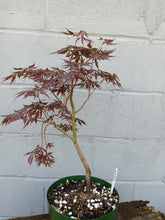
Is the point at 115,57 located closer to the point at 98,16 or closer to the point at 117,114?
the point at 98,16

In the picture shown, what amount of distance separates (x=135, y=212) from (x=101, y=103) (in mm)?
703

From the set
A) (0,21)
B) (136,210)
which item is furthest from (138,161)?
(0,21)

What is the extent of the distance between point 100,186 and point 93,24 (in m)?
0.93

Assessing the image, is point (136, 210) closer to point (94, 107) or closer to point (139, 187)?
point (139, 187)

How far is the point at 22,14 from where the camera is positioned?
1.31 metres

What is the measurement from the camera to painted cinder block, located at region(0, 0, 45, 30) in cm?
130

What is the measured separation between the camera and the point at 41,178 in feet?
5.19

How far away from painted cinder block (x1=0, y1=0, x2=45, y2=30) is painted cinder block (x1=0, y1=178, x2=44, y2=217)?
1008 millimetres

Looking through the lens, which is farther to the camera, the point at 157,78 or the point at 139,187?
the point at 139,187

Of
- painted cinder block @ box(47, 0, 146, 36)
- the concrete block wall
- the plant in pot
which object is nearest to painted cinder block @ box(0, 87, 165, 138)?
the concrete block wall

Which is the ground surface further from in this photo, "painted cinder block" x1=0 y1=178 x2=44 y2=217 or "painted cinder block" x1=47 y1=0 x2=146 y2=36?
"painted cinder block" x1=47 y1=0 x2=146 y2=36

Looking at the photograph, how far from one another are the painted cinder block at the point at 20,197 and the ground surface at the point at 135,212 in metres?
0.15

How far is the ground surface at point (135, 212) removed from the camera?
1343 mm

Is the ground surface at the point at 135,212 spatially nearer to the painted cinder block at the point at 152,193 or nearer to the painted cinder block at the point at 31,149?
the painted cinder block at the point at 152,193
